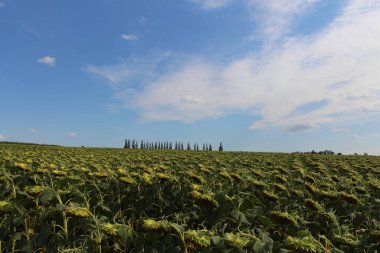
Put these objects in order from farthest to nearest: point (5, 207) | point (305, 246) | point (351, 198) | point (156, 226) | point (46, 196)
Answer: point (351, 198)
point (46, 196)
point (5, 207)
point (156, 226)
point (305, 246)

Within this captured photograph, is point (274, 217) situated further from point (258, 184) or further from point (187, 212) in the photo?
point (258, 184)

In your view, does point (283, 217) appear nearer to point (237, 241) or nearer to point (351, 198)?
point (237, 241)

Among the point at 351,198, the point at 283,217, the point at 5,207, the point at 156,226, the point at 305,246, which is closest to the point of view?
the point at 305,246

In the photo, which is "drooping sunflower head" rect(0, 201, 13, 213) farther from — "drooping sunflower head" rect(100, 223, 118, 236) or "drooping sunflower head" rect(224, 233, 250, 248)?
"drooping sunflower head" rect(224, 233, 250, 248)

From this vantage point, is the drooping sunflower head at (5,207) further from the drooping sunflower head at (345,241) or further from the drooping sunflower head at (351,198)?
the drooping sunflower head at (351,198)

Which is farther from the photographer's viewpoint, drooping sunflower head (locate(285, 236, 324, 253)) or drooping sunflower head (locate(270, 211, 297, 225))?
drooping sunflower head (locate(270, 211, 297, 225))

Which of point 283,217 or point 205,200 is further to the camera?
point 205,200

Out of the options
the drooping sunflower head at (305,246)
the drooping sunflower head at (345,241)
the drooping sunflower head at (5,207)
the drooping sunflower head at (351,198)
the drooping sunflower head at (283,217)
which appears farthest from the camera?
the drooping sunflower head at (351,198)

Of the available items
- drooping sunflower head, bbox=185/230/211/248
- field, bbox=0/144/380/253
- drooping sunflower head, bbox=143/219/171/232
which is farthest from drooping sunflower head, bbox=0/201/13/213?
drooping sunflower head, bbox=185/230/211/248

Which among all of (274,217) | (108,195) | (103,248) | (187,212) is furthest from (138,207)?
(274,217)

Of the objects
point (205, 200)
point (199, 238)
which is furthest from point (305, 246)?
point (205, 200)

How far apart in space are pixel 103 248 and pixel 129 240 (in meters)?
0.69

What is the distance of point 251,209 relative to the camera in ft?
15.2

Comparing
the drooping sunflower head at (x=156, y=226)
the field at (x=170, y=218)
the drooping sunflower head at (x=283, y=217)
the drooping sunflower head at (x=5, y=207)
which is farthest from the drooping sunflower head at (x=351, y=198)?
the drooping sunflower head at (x=5, y=207)
